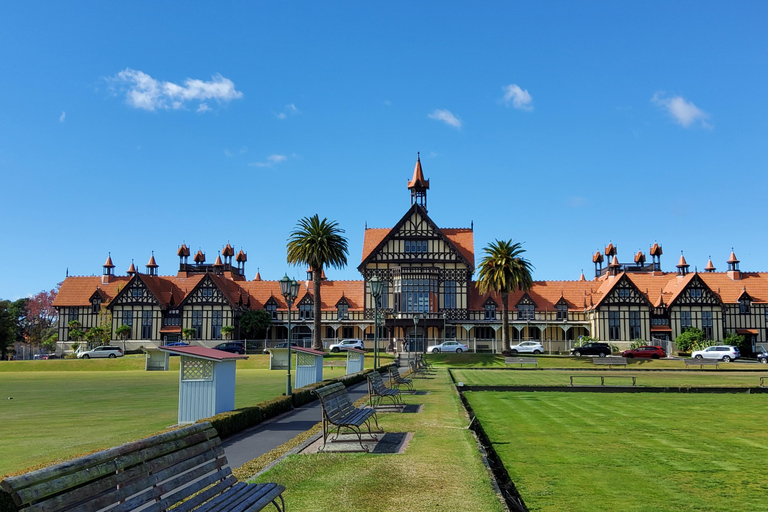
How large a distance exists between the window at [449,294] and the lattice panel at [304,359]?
1655 inches

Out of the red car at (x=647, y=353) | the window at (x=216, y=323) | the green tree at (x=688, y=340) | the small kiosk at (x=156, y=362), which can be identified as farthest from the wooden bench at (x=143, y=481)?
the window at (x=216, y=323)

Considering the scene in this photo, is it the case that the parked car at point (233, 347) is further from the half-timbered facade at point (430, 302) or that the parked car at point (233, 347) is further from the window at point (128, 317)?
the window at point (128, 317)

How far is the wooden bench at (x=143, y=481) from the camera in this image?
14.2 ft

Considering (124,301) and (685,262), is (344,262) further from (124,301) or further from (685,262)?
(685,262)

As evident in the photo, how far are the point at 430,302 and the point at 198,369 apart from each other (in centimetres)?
5190

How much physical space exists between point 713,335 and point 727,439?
2412 inches

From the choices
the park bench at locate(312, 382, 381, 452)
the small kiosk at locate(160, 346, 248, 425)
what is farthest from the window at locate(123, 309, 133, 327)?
the park bench at locate(312, 382, 381, 452)

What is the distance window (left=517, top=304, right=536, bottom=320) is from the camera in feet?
239

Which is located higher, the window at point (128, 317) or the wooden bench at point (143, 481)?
the window at point (128, 317)

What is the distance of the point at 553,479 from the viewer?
10.3m

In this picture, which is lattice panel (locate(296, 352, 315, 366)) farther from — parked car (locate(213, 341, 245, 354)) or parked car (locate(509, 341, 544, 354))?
parked car (locate(509, 341, 544, 354))

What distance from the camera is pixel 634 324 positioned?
68.7 metres

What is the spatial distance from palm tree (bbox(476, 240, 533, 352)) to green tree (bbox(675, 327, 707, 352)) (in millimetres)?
16361

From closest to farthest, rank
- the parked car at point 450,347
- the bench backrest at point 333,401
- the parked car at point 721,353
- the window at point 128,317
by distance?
the bench backrest at point 333,401, the parked car at point 721,353, the parked car at point 450,347, the window at point 128,317
